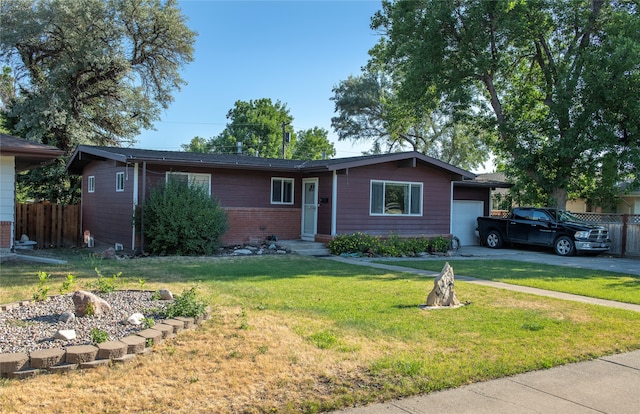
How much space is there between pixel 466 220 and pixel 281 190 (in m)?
8.94

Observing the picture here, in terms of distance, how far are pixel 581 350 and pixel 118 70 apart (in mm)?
25239

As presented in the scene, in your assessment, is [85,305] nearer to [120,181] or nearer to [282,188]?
[120,181]

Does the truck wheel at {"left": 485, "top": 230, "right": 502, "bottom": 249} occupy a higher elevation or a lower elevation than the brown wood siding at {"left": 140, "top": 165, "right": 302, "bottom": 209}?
lower

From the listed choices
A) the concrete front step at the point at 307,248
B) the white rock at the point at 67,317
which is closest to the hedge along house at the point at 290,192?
the concrete front step at the point at 307,248

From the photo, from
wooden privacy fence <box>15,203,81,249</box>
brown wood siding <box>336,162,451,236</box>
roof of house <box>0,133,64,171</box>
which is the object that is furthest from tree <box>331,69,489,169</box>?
roof of house <box>0,133,64,171</box>

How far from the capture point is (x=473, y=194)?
2239cm

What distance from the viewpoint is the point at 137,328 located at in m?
5.67

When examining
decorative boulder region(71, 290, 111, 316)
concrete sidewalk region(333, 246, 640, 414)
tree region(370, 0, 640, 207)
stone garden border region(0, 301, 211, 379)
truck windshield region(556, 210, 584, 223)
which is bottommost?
concrete sidewalk region(333, 246, 640, 414)

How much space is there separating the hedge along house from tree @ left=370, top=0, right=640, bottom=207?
5253mm

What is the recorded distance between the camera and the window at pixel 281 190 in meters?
18.1

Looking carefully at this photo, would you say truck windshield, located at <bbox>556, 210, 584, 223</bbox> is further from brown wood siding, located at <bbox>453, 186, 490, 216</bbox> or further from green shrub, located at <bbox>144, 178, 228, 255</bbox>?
green shrub, located at <bbox>144, 178, 228, 255</bbox>

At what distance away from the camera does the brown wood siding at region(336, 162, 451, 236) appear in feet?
56.1

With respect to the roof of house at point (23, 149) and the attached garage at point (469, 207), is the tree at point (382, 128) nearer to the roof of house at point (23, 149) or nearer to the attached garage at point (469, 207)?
the attached garage at point (469, 207)

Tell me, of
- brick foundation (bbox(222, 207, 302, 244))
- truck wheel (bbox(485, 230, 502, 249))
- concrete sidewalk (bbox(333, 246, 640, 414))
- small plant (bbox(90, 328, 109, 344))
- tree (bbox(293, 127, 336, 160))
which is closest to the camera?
concrete sidewalk (bbox(333, 246, 640, 414))
